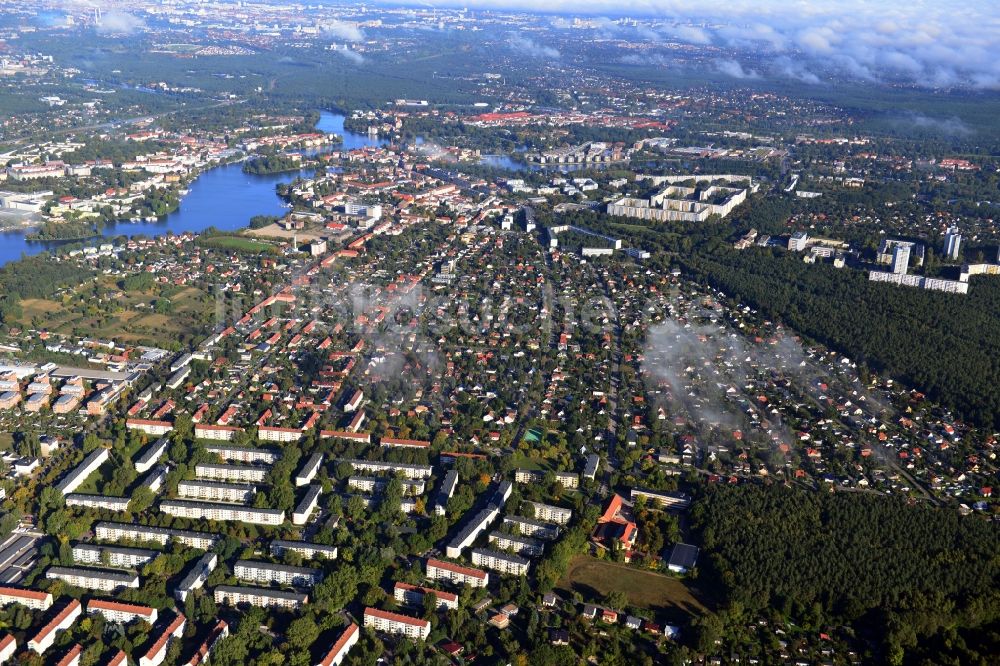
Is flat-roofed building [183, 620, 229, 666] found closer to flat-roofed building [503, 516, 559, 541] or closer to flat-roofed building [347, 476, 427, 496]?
flat-roofed building [347, 476, 427, 496]

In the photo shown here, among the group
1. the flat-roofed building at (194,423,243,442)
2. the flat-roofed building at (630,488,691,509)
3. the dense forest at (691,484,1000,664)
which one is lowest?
the flat-roofed building at (194,423,243,442)

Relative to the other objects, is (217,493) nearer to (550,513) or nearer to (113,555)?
(113,555)

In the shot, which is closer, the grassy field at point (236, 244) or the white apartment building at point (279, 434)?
the white apartment building at point (279, 434)

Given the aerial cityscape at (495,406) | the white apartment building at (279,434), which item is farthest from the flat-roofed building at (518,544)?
the white apartment building at (279,434)

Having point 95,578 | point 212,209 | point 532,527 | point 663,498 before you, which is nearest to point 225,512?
point 95,578


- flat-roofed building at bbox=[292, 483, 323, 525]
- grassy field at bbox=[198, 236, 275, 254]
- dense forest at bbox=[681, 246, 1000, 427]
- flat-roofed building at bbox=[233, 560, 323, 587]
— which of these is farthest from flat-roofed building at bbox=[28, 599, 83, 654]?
grassy field at bbox=[198, 236, 275, 254]

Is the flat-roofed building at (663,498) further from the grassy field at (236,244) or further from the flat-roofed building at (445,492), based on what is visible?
the grassy field at (236,244)

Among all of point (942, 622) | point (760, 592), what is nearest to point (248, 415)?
point (760, 592)

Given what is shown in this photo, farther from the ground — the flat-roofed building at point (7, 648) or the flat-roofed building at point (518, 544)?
the flat-roofed building at point (518, 544)
